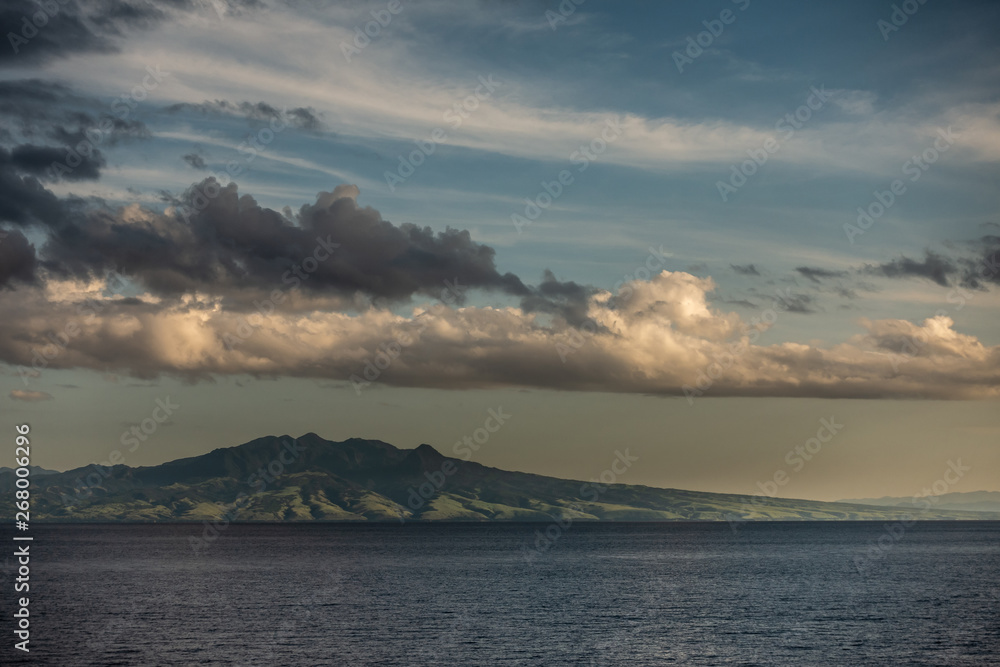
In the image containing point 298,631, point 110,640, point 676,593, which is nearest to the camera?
point 110,640

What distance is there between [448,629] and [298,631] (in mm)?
18623

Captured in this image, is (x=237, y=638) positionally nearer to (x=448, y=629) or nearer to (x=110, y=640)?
(x=110, y=640)

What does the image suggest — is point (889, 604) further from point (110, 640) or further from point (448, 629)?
point (110, 640)

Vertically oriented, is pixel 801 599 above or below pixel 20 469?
below

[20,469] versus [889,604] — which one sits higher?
[20,469]

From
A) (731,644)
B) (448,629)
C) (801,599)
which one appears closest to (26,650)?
(448,629)

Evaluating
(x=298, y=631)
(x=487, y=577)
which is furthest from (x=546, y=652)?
(x=487, y=577)

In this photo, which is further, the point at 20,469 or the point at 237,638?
the point at 237,638

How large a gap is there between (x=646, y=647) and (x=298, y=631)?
42.8m

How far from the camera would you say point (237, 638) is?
341ft

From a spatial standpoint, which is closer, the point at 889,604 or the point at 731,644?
the point at 731,644

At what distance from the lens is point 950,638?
336ft

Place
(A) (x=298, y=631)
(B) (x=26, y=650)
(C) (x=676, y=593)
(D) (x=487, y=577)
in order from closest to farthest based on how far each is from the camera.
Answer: (B) (x=26, y=650), (A) (x=298, y=631), (C) (x=676, y=593), (D) (x=487, y=577)


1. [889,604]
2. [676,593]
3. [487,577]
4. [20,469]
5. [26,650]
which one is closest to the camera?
[20,469]
